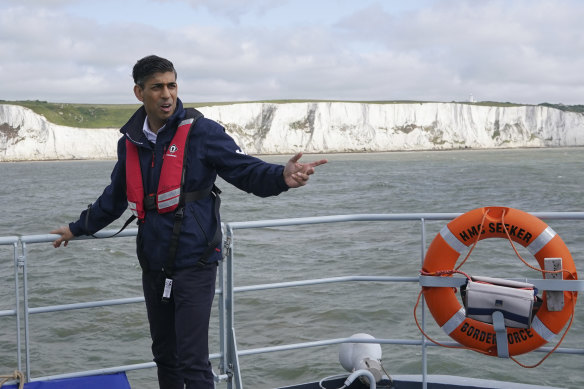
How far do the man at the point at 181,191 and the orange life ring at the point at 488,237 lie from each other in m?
0.92

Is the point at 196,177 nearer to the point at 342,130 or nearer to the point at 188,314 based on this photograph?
the point at 188,314

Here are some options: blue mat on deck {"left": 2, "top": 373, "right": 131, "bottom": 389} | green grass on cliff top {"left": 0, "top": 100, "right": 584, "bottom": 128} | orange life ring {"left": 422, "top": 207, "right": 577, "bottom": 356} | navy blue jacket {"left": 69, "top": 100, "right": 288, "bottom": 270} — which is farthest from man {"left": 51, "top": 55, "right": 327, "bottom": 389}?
green grass on cliff top {"left": 0, "top": 100, "right": 584, "bottom": 128}

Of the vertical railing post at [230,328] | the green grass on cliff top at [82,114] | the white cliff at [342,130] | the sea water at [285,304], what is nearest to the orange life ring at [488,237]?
the vertical railing post at [230,328]

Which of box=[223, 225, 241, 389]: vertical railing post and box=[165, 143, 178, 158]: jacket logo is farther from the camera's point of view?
box=[223, 225, 241, 389]: vertical railing post

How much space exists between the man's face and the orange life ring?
51.9 inches

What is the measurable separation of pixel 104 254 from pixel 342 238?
4.64 metres

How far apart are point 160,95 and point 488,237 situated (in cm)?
153

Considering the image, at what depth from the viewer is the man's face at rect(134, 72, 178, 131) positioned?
2.48 meters

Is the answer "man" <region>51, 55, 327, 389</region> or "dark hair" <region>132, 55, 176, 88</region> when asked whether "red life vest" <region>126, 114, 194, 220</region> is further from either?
"dark hair" <region>132, 55, 176, 88</region>

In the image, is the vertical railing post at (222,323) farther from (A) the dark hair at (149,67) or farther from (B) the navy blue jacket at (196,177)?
(A) the dark hair at (149,67)

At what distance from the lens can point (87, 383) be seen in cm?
265

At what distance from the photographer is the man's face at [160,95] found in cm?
248

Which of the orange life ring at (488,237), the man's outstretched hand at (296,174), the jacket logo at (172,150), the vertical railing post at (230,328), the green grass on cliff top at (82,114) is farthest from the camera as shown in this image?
the green grass on cliff top at (82,114)

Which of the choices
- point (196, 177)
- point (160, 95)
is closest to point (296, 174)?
point (196, 177)
